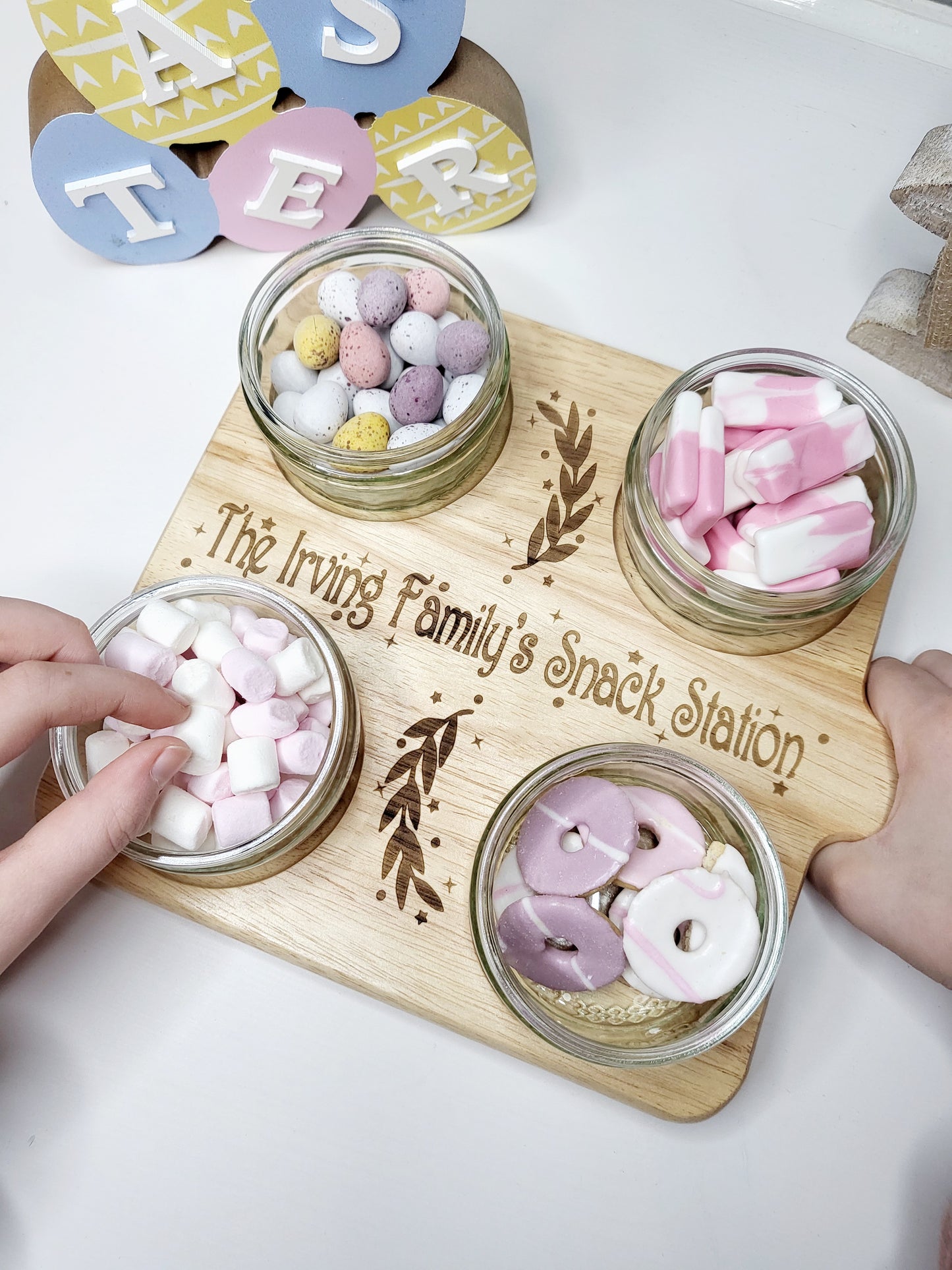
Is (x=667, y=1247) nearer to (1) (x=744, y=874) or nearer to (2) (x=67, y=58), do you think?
(1) (x=744, y=874)

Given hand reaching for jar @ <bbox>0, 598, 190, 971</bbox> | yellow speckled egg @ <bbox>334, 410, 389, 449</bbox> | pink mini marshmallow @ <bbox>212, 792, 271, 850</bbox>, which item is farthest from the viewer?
yellow speckled egg @ <bbox>334, 410, 389, 449</bbox>

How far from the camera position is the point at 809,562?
0.86 m

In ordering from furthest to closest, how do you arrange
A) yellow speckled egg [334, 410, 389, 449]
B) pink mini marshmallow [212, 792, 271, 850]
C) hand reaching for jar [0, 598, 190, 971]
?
yellow speckled egg [334, 410, 389, 449], pink mini marshmallow [212, 792, 271, 850], hand reaching for jar [0, 598, 190, 971]

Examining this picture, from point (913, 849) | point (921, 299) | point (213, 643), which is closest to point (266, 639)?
point (213, 643)

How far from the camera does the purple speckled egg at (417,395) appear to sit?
3.04ft

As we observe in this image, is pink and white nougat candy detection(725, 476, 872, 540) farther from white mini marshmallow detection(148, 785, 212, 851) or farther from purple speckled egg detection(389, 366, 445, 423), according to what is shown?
white mini marshmallow detection(148, 785, 212, 851)

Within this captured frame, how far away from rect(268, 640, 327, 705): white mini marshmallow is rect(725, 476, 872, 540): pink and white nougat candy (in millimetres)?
424

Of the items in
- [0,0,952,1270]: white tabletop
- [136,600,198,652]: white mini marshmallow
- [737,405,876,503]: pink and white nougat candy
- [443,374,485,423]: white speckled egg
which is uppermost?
[737,405,876,503]: pink and white nougat candy

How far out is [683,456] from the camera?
2.79ft

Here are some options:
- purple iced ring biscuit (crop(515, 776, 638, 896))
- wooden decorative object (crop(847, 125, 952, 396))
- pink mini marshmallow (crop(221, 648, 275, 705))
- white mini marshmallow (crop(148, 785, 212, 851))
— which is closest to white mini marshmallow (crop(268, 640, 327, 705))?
pink mini marshmallow (crop(221, 648, 275, 705))

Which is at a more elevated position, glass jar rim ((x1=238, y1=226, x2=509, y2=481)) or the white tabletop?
glass jar rim ((x1=238, y1=226, x2=509, y2=481))

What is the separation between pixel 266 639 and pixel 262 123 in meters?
0.56

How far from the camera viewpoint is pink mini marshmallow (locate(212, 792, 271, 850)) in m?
0.82

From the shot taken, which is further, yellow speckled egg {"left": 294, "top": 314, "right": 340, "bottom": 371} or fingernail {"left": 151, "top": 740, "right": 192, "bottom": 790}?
yellow speckled egg {"left": 294, "top": 314, "right": 340, "bottom": 371}
